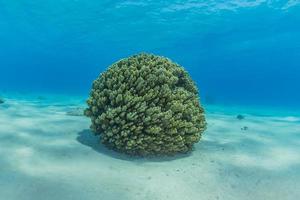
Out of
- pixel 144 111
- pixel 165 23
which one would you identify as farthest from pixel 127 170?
pixel 165 23

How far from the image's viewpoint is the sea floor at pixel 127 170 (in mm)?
4379

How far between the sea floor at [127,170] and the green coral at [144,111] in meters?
0.30

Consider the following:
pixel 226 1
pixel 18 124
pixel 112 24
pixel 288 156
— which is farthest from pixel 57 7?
pixel 288 156

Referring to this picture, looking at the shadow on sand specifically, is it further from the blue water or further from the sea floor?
the blue water

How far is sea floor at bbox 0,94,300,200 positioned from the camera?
4.38m

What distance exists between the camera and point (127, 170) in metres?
5.26

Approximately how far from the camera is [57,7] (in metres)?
46.8

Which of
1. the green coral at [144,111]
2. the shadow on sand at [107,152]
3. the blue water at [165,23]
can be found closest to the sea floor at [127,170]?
the shadow on sand at [107,152]

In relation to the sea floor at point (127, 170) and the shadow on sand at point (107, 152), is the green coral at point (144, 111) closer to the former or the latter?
the shadow on sand at point (107, 152)

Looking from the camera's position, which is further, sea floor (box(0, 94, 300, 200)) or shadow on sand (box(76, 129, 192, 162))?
shadow on sand (box(76, 129, 192, 162))

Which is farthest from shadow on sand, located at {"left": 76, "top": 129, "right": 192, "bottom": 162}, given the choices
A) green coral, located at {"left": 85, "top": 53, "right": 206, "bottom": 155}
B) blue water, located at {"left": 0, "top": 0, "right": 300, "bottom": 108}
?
blue water, located at {"left": 0, "top": 0, "right": 300, "bottom": 108}

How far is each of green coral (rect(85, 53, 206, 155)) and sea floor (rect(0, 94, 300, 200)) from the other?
30 centimetres

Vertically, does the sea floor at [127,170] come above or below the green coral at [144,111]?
below

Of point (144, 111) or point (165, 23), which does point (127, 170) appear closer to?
point (144, 111)
